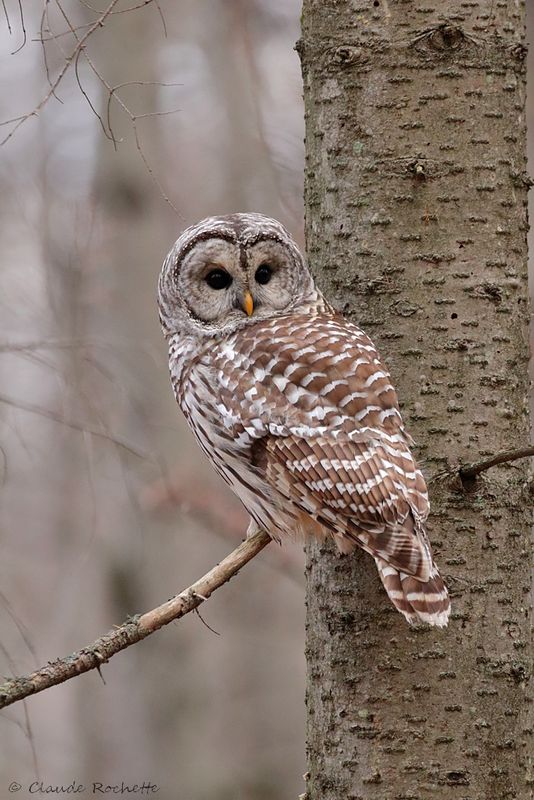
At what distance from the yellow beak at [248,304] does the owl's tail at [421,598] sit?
3.30ft

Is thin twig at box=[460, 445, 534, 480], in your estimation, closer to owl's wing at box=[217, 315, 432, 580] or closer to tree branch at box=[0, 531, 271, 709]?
owl's wing at box=[217, 315, 432, 580]

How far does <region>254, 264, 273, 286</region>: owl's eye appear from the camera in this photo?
3510 millimetres

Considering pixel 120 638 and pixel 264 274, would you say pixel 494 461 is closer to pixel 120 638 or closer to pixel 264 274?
pixel 120 638

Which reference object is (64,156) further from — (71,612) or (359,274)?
(359,274)

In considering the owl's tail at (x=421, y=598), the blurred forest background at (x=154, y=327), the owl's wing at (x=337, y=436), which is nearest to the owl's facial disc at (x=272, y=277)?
the owl's wing at (x=337, y=436)

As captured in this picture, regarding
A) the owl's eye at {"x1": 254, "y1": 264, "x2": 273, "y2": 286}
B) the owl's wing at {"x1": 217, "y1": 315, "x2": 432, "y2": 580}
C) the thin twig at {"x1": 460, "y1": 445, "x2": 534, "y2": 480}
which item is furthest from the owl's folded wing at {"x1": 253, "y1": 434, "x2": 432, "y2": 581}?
the owl's eye at {"x1": 254, "y1": 264, "x2": 273, "y2": 286}

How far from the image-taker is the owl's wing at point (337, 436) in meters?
2.78

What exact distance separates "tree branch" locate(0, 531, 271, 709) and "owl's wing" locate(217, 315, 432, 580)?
0.27 m

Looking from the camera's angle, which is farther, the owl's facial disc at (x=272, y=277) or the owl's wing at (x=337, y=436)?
the owl's facial disc at (x=272, y=277)

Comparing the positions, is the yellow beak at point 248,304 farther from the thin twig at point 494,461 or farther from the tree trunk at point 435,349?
the thin twig at point 494,461

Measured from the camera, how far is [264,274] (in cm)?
353

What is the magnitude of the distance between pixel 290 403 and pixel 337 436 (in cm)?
18

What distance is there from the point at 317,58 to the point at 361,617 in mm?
1567

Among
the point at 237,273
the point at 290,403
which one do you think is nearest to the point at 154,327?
the point at 237,273
